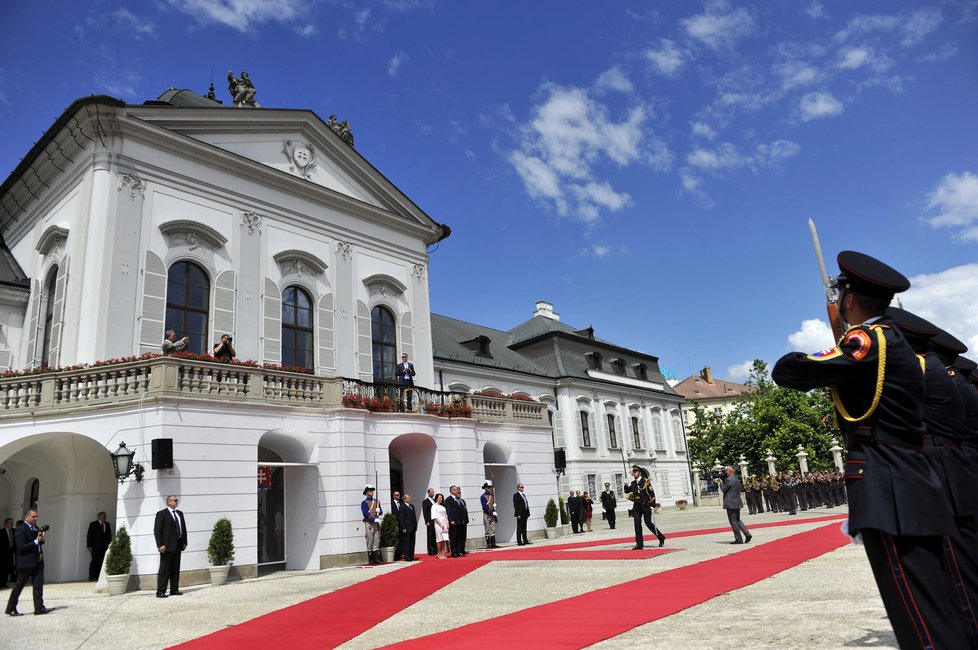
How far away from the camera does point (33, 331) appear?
19.8 meters

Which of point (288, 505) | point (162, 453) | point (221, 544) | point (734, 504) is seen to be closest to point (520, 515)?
point (288, 505)

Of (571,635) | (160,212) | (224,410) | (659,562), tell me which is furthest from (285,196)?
(571,635)

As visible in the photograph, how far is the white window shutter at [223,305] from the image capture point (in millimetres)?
19719

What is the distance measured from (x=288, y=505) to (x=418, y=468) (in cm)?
447

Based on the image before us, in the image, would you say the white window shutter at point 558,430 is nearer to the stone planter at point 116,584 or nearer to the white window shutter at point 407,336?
the white window shutter at point 407,336

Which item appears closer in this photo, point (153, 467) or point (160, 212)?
point (153, 467)

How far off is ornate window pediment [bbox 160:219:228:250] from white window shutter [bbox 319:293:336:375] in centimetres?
371

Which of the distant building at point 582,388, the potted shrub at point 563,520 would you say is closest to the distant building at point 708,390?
the distant building at point 582,388

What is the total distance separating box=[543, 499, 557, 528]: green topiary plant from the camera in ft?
78.1

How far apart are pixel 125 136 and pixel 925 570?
67.6ft

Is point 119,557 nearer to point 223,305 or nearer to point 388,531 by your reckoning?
point 388,531

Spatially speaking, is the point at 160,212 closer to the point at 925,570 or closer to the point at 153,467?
the point at 153,467

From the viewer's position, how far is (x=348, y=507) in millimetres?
17281

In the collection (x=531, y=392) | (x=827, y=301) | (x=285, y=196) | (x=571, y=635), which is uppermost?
(x=285, y=196)
